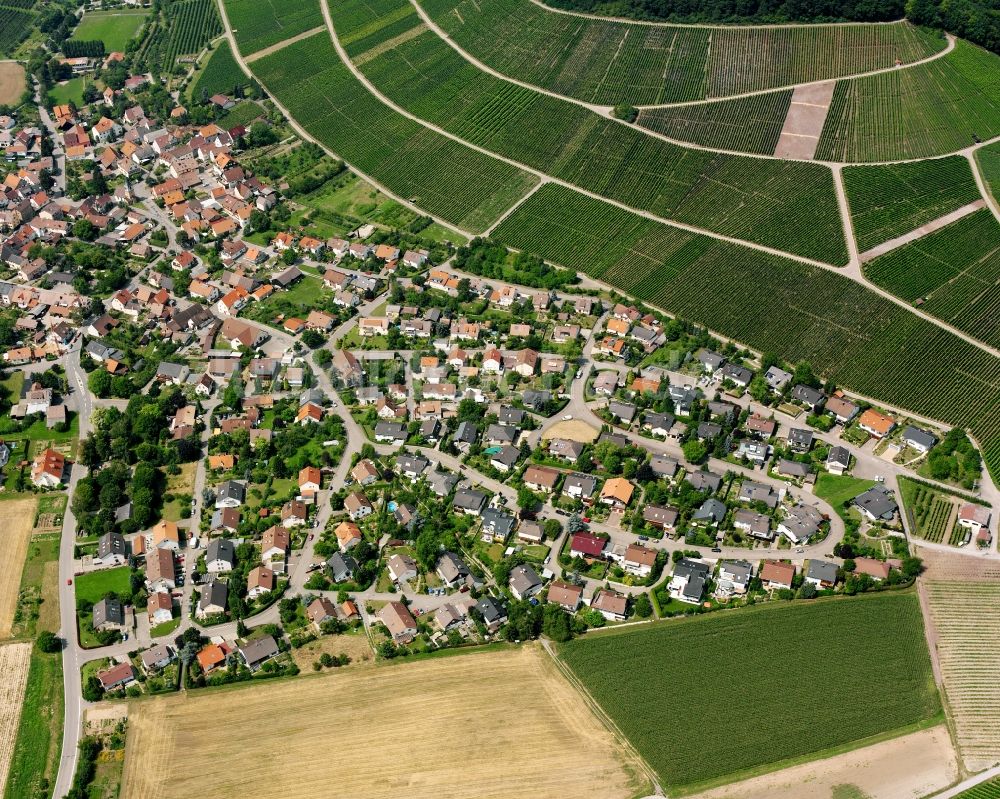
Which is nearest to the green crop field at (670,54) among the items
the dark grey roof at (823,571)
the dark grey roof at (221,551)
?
the dark grey roof at (823,571)

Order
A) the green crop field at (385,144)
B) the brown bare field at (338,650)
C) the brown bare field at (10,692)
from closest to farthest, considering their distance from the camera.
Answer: the brown bare field at (10,692) < the brown bare field at (338,650) < the green crop field at (385,144)

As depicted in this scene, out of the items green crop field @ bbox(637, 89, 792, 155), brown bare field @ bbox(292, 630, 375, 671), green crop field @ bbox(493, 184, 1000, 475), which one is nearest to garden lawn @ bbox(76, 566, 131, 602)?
brown bare field @ bbox(292, 630, 375, 671)

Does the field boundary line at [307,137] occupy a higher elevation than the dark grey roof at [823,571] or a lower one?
higher

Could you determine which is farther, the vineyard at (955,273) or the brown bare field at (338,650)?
the vineyard at (955,273)

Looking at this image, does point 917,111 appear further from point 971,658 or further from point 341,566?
point 341,566

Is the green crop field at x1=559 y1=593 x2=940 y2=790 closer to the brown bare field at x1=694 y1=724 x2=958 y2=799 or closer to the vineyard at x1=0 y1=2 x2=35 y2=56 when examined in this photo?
the brown bare field at x1=694 y1=724 x2=958 y2=799

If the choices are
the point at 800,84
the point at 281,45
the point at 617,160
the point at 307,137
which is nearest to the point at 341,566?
the point at 617,160

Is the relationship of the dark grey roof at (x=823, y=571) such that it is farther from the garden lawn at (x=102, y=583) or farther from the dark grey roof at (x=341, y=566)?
the garden lawn at (x=102, y=583)
